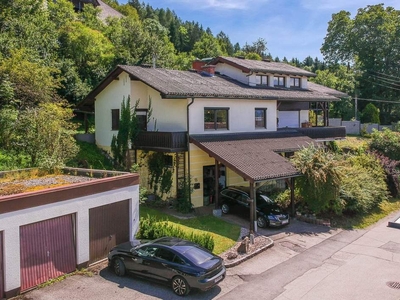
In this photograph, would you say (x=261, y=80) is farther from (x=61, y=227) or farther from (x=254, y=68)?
(x=61, y=227)

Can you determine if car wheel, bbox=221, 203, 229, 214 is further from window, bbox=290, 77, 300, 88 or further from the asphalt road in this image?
window, bbox=290, 77, 300, 88

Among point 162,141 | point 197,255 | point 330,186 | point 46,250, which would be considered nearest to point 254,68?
point 162,141

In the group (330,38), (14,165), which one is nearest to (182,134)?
(14,165)

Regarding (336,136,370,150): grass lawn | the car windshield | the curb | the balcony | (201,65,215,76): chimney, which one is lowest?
the curb

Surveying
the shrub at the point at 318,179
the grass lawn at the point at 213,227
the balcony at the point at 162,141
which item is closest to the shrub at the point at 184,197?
the grass lawn at the point at 213,227

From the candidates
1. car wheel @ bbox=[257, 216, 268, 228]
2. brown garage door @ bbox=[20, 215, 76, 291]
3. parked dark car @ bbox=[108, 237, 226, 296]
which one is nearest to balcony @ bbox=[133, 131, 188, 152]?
car wheel @ bbox=[257, 216, 268, 228]
